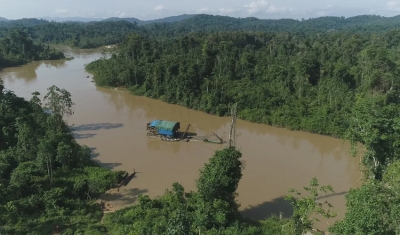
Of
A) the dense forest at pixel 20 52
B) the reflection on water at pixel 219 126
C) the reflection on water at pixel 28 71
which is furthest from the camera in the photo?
the dense forest at pixel 20 52

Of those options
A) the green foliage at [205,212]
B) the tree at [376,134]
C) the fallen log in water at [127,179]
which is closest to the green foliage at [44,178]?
the fallen log in water at [127,179]

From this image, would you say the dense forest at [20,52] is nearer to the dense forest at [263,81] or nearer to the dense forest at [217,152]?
the dense forest at [263,81]

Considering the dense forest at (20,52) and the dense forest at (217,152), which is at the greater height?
the dense forest at (20,52)

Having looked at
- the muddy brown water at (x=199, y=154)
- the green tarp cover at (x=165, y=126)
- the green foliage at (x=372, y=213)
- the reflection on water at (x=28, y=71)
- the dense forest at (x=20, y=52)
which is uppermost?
the dense forest at (x=20, y=52)

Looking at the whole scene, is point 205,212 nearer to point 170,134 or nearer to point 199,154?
point 199,154

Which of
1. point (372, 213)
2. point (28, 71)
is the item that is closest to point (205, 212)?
point (372, 213)

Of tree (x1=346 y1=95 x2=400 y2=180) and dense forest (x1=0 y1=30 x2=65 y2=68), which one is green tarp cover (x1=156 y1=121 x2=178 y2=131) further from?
dense forest (x1=0 y1=30 x2=65 y2=68)

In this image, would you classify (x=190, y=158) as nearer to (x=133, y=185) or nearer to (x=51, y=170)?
(x=133, y=185)

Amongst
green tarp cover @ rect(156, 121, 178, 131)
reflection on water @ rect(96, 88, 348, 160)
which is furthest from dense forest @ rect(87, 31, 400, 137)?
green tarp cover @ rect(156, 121, 178, 131)

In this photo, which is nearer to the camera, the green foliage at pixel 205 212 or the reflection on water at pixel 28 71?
the green foliage at pixel 205 212
